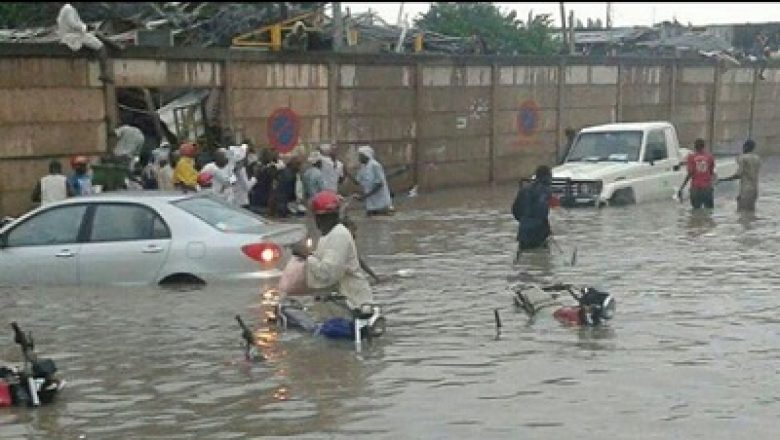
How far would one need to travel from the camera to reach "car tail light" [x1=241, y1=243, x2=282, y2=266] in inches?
466

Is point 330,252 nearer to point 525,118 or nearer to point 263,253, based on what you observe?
point 263,253

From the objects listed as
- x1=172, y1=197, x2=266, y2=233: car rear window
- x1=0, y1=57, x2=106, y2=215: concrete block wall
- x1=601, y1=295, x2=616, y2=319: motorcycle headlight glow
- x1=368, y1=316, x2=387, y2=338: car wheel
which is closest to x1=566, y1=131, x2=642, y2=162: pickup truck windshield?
x1=0, y1=57, x2=106, y2=215: concrete block wall

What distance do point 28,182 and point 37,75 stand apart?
173 centimetres

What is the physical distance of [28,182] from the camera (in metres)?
19.0

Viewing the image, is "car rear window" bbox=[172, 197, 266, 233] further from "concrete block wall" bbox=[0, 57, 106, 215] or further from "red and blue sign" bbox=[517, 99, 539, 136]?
"red and blue sign" bbox=[517, 99, 539, 136]

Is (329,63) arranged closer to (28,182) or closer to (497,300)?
(28,182)

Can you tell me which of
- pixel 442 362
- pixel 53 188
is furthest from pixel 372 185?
pixel 442 362

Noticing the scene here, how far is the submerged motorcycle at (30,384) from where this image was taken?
783 centimetres

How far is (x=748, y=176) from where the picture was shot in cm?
2039

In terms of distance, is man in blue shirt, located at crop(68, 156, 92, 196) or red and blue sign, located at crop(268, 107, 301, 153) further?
red and blue sign, located at crop(268, 107, 301, 153)

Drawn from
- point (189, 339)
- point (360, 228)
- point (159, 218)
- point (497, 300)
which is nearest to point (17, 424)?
point (189, 339)

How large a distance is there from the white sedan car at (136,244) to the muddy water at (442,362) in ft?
0.66

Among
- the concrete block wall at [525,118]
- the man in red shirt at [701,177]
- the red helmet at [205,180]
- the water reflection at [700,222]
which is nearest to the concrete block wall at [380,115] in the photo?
the concrete block wall at [525,118]

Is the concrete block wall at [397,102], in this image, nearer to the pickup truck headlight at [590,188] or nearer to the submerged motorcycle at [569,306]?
the pickup truck headlight at [590,188]
